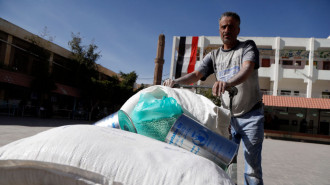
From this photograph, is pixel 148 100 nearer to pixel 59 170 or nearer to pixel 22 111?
pixel 59 170

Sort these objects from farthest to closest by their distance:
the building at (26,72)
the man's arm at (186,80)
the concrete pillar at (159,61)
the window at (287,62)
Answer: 1. the window at (287,62)
2. the building at (26,72)
3. the concrete pillar at (159,61)
4. the man's arm at (186,80)

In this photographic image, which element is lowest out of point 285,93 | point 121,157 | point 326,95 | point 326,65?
point 121,157

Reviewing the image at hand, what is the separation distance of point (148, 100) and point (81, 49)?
2220 cm

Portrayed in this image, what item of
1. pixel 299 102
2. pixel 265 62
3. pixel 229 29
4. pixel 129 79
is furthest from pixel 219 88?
pixel 265 62

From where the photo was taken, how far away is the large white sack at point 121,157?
0.90 meters

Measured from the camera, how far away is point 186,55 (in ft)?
87.3

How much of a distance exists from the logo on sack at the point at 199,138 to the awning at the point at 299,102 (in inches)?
814

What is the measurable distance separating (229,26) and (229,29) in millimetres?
24

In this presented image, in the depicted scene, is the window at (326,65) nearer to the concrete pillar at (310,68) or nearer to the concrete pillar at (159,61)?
the concrete pillar at (310,68)

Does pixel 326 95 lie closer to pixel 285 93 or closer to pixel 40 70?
pixel 285 93

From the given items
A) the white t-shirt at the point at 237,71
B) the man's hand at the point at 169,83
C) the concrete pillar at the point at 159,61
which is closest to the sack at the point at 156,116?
the man's hand at the point at 169,83

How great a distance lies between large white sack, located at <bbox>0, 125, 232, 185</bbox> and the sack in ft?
0.87

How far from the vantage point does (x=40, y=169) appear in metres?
0.99

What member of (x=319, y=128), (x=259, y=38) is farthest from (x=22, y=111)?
(x=319, y=128)
